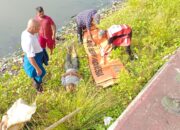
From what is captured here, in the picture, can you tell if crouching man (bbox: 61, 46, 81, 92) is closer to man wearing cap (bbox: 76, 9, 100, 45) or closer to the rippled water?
man wearing cap (bbox: 76, 9, 100, 45)

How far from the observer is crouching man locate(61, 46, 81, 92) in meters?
5.38

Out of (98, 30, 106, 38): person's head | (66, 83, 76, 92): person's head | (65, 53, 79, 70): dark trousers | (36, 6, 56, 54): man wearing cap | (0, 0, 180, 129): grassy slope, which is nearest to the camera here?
(0, 0, 180, 129): grassy slope

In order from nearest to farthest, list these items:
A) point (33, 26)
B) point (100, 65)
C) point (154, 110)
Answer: point (154, 110) < point (33, 26) < point (100, 65)

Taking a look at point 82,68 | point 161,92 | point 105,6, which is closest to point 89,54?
point 82,68

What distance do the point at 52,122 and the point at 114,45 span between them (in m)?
1.99

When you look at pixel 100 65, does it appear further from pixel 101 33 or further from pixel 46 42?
pixel 46 42

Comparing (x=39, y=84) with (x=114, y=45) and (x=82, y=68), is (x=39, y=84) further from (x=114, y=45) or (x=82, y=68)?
(x=114, y=45)

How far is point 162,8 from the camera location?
720 cm

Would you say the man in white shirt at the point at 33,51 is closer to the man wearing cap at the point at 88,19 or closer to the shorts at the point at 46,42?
the shorts at the point at 46,42

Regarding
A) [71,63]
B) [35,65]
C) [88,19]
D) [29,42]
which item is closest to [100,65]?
[71,63]

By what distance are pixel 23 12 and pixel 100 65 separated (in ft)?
16.1

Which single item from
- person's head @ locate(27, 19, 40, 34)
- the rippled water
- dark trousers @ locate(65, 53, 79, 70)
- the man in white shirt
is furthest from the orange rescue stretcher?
the rippled water

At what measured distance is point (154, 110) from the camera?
3.15 metres

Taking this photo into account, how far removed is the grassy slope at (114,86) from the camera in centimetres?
471
